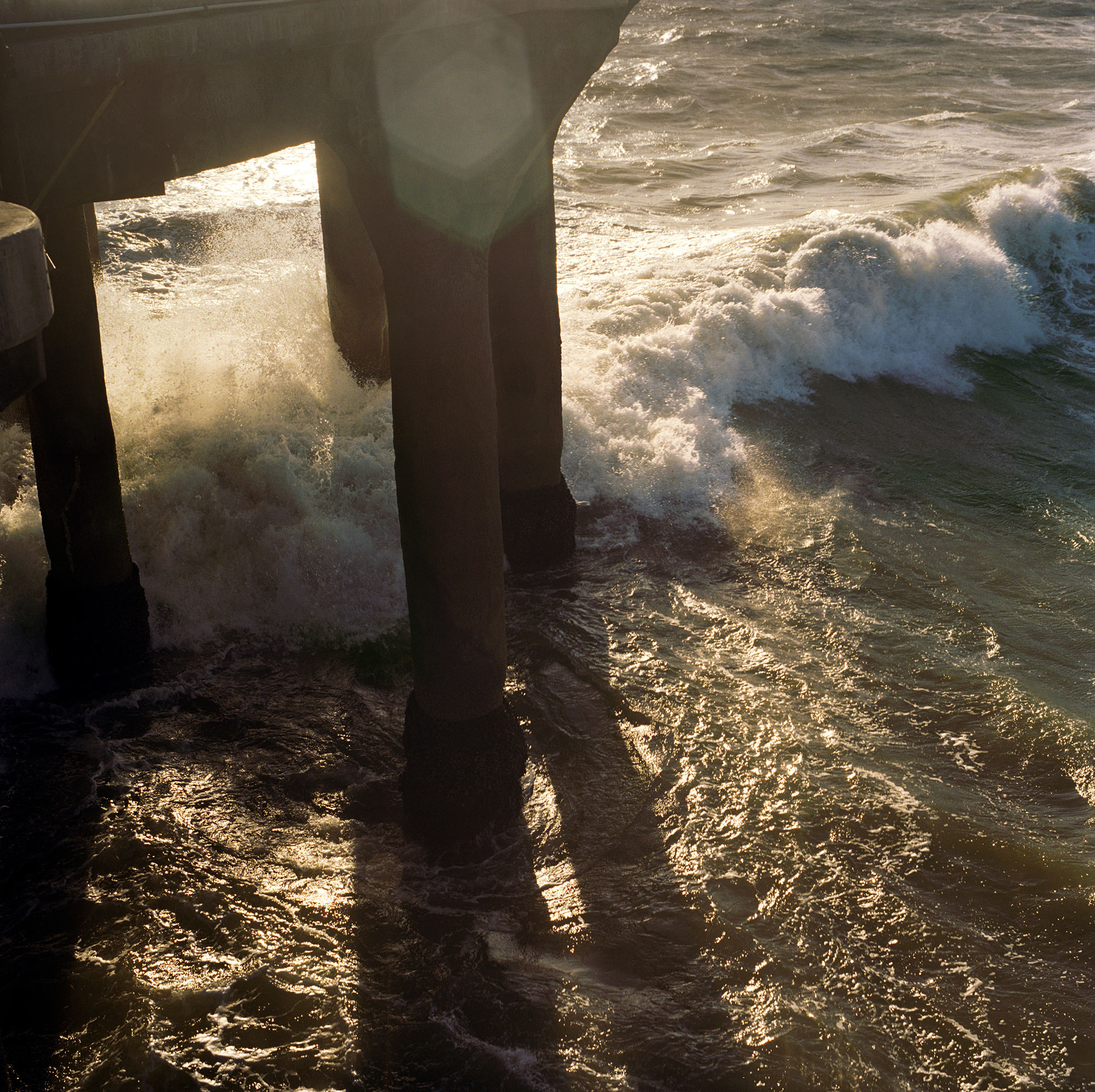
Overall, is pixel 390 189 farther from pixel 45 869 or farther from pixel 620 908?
pixel 45 869

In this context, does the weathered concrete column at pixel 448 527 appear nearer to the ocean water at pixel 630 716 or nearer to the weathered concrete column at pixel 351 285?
the ocean water at pixel 630 716

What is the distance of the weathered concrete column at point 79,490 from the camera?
575 cm

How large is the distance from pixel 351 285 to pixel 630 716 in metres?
4.81

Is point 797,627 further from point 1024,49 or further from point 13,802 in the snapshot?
point 1024,49

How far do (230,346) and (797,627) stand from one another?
17.3 ft

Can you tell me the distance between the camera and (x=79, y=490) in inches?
237

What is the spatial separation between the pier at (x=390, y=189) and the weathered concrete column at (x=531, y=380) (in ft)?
0.17

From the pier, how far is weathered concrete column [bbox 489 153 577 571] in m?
0.05

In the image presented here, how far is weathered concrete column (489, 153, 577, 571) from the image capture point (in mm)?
6414

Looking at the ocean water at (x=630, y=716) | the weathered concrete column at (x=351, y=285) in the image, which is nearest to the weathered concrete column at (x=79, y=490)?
the ocean water at (x=630, y=716)

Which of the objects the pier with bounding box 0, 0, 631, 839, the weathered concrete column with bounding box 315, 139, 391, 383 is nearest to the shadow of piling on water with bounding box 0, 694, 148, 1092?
the pier with bounding box 0, 0, 631, 839

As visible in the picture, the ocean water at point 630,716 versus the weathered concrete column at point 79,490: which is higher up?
the weathered concrete column at point 79,490

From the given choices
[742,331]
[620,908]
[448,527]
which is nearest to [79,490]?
[448,527]

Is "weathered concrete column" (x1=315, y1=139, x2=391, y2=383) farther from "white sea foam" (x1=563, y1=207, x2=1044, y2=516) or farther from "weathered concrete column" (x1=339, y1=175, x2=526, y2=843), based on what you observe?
"weathered concrete column" (x1=339, y1=175, x2=526, y2=843)
